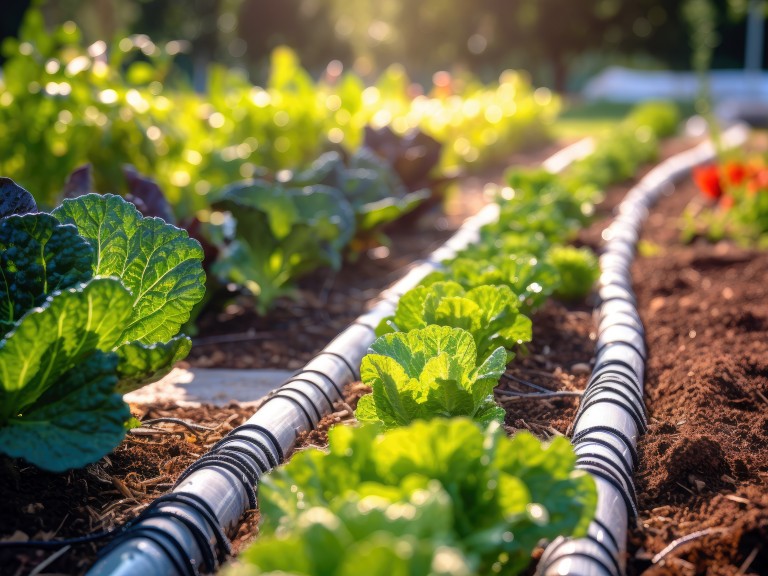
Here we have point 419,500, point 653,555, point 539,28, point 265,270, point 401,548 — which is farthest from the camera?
point 539,28

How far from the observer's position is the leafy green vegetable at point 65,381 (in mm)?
1874

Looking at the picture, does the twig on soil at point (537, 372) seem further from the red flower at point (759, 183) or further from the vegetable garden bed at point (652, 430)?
the red flower at point (759, 183)

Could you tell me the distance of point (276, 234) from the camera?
154 inches

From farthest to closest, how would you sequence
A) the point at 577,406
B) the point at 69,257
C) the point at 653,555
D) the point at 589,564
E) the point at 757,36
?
the point at 757,36 < the point at 577,406 < the point at 69,257 < the point at 653,555 < the point at 589,564

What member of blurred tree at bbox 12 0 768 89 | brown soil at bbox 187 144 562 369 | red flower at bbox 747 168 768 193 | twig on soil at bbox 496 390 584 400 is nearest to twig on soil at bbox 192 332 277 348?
brown soil at bbox 187 144 562 369

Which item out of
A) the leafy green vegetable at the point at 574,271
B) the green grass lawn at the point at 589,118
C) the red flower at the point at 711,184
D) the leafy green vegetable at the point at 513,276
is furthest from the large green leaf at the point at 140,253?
the green grass lawn at the point at 589,118

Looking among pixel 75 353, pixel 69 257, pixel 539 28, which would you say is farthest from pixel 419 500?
pixel 539 28

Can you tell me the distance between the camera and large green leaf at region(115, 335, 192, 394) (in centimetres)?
206

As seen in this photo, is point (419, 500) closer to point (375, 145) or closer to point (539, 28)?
point (375, 145)

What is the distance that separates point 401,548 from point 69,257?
1.33m

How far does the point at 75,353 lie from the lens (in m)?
2.01

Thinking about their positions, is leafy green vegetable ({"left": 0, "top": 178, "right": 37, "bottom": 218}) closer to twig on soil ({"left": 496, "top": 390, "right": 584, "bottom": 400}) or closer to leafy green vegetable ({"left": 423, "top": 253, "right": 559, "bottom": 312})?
leafy green vegetable ({"left": 423, "top": 253, "right": 559, "bottom": 312})

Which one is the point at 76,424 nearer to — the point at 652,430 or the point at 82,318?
the point at 82,318

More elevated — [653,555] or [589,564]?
[589,564]
